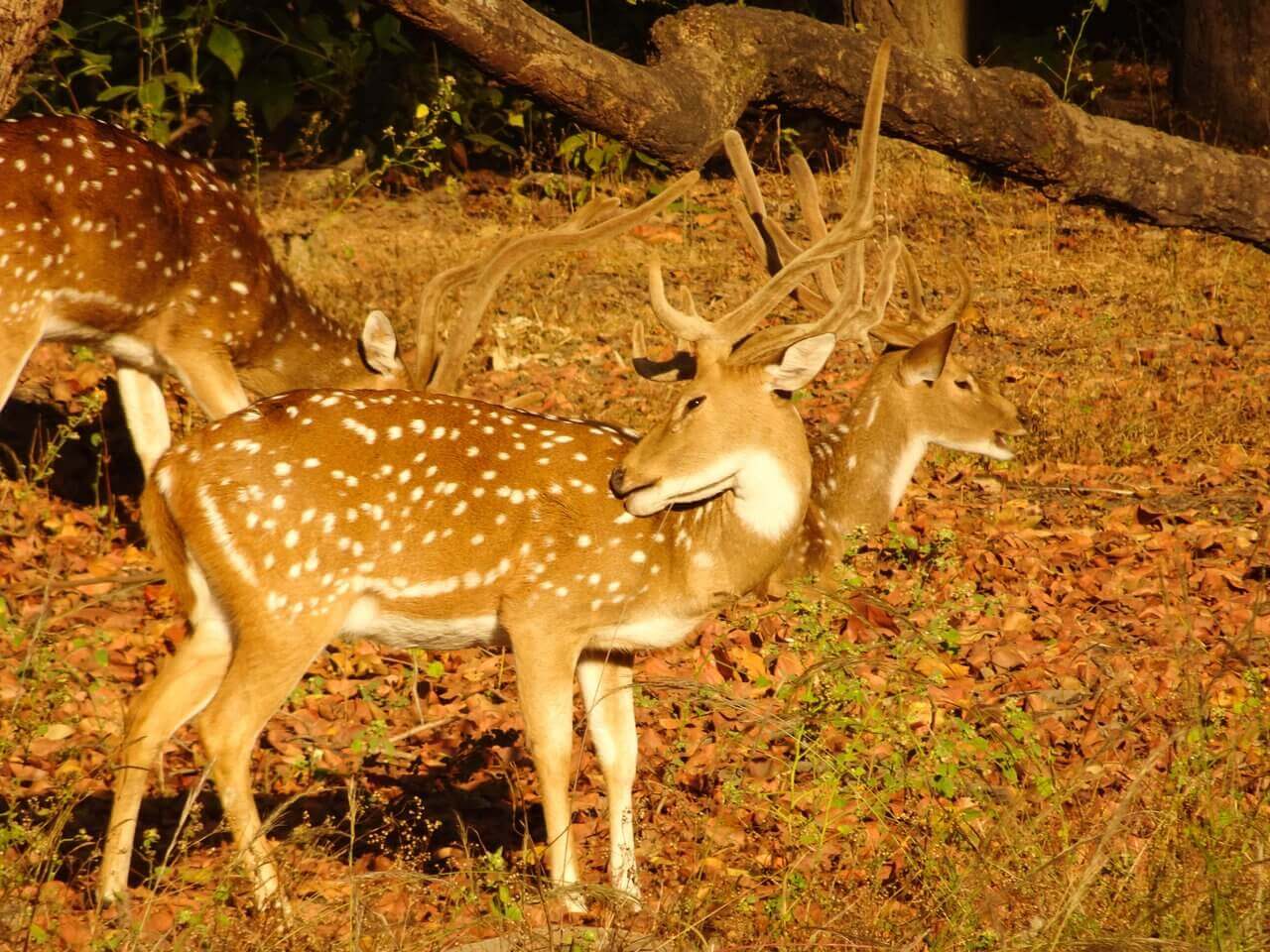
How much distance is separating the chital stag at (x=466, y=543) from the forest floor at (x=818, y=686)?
0.91 ft

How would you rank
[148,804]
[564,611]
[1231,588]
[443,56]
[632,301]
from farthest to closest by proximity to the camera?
[443,56] → [632,301] → [1231,588] → [148,804] → [564,611]

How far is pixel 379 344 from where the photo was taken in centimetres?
743

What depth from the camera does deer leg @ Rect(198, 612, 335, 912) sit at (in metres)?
4.89

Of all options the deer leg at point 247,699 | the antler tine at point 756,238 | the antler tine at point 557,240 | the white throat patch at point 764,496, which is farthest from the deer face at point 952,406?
the deer leg at point 247,699

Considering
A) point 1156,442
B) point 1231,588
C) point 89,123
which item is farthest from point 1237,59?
point 89,123

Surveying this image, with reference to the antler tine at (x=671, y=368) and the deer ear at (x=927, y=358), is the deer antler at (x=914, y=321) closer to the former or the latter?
the deer ear at (x=927, y=358)


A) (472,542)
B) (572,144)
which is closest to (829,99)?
(572,144)

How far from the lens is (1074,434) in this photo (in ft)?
28.6

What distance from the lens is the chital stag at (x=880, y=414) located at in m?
6.51

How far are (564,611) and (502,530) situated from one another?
32cm

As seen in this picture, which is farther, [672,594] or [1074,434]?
[1074,434]

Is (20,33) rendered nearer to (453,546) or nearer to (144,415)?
(144,415)

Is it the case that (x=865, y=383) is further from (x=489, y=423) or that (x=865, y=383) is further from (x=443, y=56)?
(x=443, y=56)

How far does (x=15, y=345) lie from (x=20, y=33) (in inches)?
49.8
